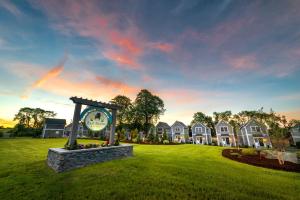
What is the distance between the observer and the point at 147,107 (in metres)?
42.7

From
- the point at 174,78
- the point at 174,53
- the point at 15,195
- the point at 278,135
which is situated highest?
the point at 174,53

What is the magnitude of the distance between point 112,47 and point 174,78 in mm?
9342

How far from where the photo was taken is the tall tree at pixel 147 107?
139ft

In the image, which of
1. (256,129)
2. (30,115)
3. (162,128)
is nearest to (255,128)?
(256,129)

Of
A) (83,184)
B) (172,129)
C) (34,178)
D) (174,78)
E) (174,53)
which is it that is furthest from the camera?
(172,129)

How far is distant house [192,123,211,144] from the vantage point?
3675 centimetres

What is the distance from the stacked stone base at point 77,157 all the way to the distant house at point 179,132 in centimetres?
3361

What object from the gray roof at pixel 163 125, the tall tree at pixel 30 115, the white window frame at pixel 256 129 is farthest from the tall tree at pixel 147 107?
the tall tree at pixel 30 115

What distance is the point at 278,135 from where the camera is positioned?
39.8 feet

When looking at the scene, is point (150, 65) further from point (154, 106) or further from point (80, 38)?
point (154, 106)

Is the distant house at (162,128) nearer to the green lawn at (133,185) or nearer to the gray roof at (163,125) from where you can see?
the gray roof at (163,125)

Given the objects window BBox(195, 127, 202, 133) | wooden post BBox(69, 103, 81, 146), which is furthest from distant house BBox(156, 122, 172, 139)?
wooden post BBox(69, 103, 81, 146)

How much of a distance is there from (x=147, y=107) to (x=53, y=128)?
32113 mm

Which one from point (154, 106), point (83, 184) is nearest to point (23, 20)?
point (83, 184)
